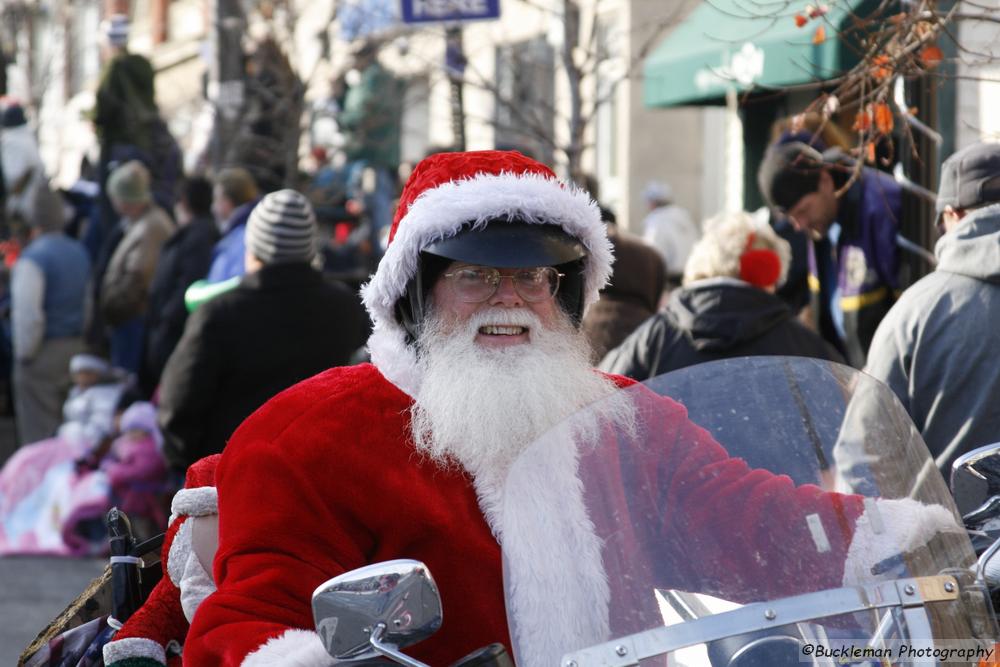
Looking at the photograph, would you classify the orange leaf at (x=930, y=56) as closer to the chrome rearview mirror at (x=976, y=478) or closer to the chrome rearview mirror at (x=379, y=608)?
the chrome rearview mirror at (x=976, y=478)

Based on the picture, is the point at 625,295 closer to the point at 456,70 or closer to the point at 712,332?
the point at 712,332

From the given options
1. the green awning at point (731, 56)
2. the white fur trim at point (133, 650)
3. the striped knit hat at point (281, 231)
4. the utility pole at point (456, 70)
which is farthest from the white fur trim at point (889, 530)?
the utility pole at point (456, 70)

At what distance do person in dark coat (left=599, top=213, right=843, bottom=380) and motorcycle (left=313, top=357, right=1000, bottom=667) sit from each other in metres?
3.55

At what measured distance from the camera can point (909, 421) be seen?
2.72 metres

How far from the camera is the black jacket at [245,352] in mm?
7262

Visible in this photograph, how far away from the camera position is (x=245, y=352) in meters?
7.28

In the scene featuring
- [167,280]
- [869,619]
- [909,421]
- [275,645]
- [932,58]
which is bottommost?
[167,280]

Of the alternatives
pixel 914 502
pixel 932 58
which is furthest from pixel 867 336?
pixel 914 502

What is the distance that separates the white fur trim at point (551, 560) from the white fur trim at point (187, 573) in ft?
3.23

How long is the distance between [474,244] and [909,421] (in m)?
0.97

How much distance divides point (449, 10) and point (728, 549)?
6.93 metres

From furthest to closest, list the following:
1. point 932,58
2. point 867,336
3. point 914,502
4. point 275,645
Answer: point 867,336, point 932,58, point 275,645, point 914,502

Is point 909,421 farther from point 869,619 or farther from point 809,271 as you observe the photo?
point 809,271

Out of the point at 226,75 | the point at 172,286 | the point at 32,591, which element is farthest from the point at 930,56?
the point at 226,75
